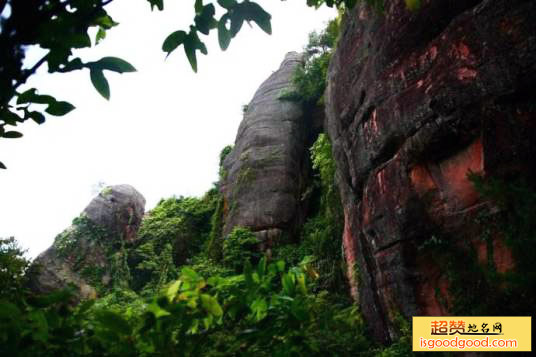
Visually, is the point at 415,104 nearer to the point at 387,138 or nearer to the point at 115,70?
the point at 387,138

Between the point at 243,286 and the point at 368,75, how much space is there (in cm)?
597

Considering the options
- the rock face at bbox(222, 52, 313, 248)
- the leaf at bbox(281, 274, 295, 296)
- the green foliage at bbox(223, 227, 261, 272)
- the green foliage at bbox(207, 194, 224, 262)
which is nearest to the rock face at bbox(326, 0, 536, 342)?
the leaf at bbox(281, 274, 295, 296)

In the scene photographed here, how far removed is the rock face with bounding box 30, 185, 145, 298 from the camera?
51.1 ft

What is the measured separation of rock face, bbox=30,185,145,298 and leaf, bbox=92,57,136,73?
16.0 meters

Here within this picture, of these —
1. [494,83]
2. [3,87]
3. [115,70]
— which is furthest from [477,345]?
[3,87]

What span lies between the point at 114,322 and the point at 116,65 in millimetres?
802

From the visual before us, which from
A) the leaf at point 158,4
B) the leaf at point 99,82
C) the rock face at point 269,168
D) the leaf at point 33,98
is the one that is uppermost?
the rock face at point 269,168

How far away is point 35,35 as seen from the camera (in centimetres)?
98

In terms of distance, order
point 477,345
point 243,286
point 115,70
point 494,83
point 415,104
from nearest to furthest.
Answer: point 115,70
point 243,286
point 477,345
point 494,83
point 415,104

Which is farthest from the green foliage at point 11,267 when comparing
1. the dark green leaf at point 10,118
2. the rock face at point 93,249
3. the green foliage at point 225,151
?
the green foliage at point 225,151

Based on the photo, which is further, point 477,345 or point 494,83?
point 494,83

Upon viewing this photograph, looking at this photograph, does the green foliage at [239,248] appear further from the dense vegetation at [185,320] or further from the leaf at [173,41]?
the leaf at [173,41]

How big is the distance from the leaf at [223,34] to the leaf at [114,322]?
103 centimetres

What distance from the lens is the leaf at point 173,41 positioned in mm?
1312
